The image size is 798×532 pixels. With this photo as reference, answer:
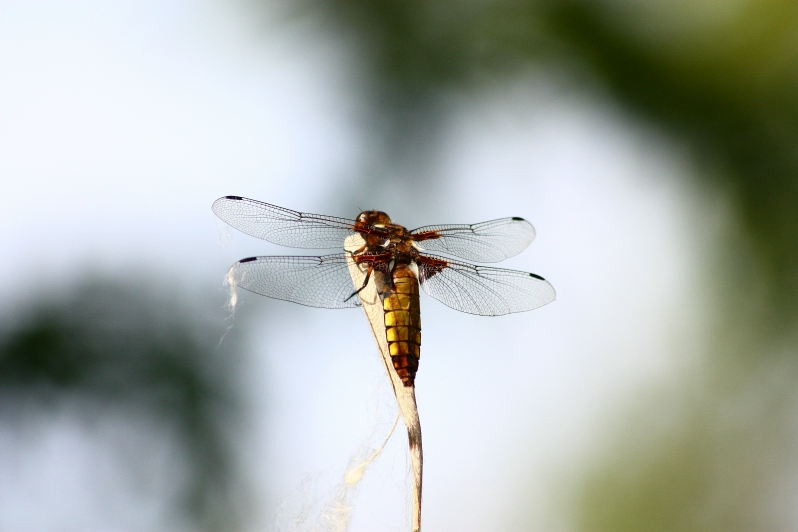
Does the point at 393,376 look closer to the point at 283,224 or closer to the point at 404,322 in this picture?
the point at 404,322

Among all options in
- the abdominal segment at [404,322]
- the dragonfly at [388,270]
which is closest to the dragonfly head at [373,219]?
the dragonfly at [388,270]

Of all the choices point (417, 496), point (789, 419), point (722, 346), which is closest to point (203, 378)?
point (417, 496)

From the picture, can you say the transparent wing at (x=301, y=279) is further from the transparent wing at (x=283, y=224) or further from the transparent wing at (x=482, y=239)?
the transparent wing at (x=482, y=239)

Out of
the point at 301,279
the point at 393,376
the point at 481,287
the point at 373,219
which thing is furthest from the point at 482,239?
the point at 393,376

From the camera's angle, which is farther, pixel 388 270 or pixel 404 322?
pixel 388 270

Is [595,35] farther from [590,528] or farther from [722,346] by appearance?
[590,528]

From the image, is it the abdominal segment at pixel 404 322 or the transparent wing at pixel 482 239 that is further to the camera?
the transparent wing at pixel 482 239
